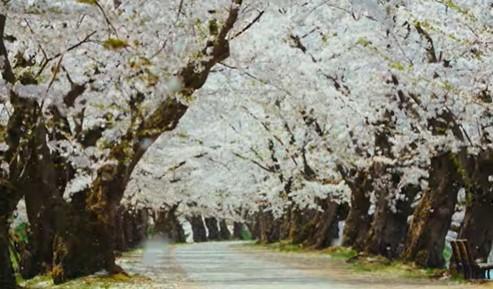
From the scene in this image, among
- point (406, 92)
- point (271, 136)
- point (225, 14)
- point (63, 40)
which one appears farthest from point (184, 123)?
point (63, 40)

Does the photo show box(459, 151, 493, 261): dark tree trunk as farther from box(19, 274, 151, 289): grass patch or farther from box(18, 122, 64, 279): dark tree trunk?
box(18, 122, 64, 279): dark tree trunk

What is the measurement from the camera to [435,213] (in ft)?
76.9

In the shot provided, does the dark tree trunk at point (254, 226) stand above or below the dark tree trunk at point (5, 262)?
above

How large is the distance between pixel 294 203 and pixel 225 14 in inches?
1130

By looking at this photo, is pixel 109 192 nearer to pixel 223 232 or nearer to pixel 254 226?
pixel 254 226

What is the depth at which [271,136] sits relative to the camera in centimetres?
4200

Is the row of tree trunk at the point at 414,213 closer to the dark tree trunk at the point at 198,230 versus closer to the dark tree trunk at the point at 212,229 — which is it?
the dark tree trunk at the point at 198,230

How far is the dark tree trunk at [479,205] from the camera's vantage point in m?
21.3

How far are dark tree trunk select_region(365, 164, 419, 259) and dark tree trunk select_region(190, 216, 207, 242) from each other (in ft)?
194

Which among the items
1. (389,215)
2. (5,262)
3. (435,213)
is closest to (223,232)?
(389,215)

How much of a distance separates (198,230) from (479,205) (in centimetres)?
6872

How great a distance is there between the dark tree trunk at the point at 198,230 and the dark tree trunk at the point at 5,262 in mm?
72329

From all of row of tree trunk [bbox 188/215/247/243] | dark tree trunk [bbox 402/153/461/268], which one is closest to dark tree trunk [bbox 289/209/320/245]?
dark tree trunk [bbox 402/153/461/268]

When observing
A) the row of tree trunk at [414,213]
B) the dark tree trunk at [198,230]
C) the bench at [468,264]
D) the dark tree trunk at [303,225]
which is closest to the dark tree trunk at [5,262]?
the bench at [468,264]
